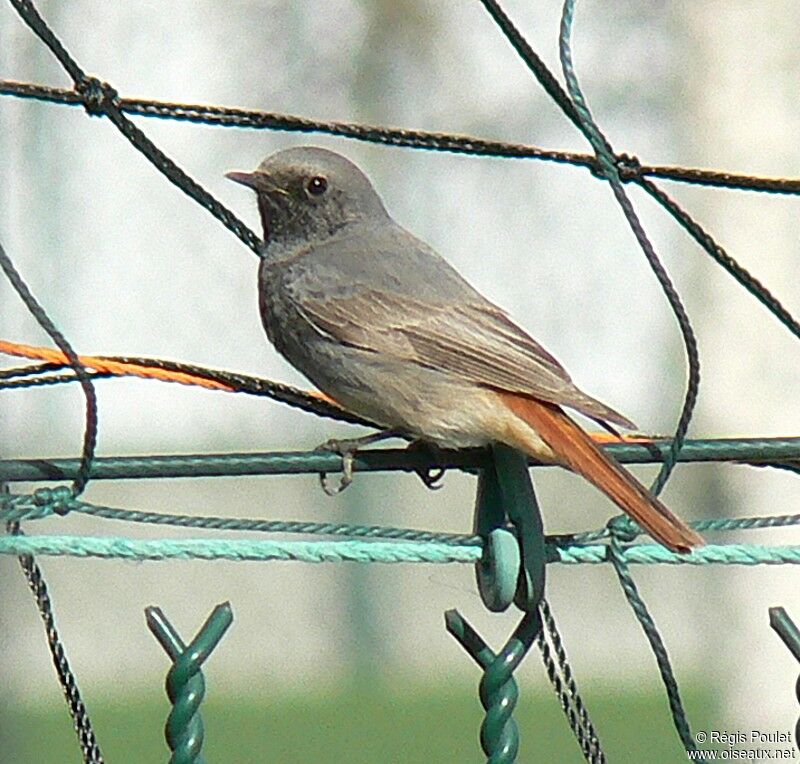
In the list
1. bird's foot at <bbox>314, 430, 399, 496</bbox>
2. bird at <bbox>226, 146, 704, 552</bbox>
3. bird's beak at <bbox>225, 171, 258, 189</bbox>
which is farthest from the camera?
bird's beak at <bbox>225, 171, 258, 189</bbox>

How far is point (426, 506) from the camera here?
39.4 ft

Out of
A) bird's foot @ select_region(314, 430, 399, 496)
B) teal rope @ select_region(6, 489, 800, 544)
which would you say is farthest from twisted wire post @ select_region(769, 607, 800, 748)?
bird's foot @ select_region(314, 430, 399, 496)

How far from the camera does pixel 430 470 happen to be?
242cm

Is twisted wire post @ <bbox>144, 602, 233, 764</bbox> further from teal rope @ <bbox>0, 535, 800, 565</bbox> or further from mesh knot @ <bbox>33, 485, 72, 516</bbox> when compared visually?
mesh knot @ <bbox>33, 485, 72, 516</bbox>

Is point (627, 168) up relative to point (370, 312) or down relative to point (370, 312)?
down

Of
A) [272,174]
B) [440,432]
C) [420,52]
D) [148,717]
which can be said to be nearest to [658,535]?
[440,432]

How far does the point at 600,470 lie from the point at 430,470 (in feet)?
0.93

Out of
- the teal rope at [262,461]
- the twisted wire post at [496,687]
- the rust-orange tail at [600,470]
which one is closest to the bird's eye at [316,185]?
the rust-orange tail at [600,470]

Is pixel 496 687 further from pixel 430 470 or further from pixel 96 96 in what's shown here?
pixel 96 96

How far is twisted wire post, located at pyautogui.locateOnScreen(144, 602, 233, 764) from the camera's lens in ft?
5.53

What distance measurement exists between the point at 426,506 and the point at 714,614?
235cm

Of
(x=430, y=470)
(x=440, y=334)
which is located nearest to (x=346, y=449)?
(x=430, y=470)

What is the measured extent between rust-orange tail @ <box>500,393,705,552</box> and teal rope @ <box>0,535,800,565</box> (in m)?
0.20

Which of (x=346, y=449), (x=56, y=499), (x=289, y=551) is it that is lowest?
(x=289, y=551)
